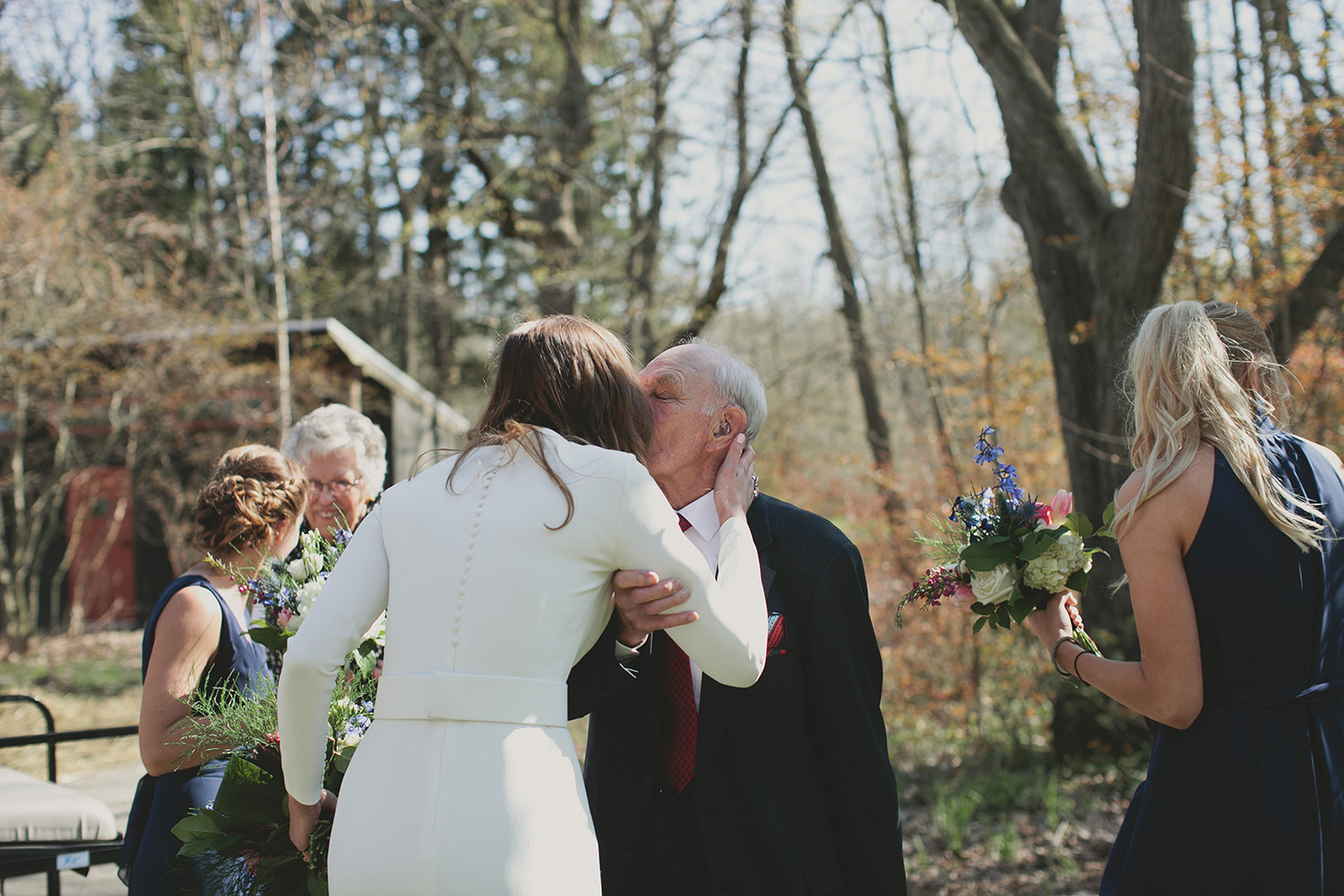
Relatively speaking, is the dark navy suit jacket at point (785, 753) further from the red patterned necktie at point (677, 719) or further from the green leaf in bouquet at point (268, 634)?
the green leaf in bouquet at point (268, 634)

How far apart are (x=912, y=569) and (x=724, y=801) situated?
647 centimetres

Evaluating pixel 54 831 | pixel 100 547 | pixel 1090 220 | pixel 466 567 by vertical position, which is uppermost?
pixel 1090 220

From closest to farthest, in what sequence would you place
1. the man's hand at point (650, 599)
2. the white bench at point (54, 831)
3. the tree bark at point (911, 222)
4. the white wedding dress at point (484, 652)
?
1. the white wedding dress at point (484, 652)
2. the man's hand at point (650, 599)
3. the white bench at point (54, 831)
4. the tree bark at point (911, 222)

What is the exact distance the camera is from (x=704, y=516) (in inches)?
100

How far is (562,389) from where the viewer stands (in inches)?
74.9

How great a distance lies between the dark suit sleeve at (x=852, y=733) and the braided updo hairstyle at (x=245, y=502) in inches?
67.0

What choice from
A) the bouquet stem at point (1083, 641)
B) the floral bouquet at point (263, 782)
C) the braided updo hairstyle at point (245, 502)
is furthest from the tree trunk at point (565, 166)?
the bouquet stem at point (1083, 641)

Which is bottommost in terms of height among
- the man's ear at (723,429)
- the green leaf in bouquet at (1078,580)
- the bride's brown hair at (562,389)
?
the green leaf in bouquet at (1078,580)

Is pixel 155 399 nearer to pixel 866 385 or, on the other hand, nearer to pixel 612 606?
pixel 866 385

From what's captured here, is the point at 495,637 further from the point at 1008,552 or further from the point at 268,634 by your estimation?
the point at 1008,552

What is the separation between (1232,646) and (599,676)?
1.44 metres

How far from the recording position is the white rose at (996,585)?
2.51 m

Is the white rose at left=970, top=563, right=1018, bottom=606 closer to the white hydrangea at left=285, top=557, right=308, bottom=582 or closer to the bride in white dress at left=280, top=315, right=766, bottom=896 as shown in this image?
the bride in white dress at left=280, top=315, right=766, bottom=896

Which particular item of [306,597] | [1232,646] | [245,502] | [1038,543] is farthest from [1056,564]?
[245,502]
